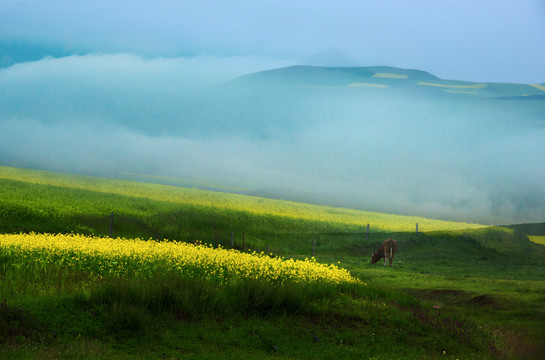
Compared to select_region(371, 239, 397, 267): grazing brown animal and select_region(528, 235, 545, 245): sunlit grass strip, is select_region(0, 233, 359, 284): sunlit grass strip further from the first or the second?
select_region(528, 235, 545, 245): sunlit grass strip

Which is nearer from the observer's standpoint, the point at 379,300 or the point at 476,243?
the point at 379,300

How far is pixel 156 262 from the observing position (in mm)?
20688

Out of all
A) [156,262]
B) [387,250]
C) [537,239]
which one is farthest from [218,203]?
[156,262]

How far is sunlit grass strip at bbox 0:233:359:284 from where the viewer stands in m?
19.2

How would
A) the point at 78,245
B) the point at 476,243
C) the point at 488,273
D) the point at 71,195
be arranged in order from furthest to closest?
the point at 71,195 < the point at 476,243 < the point at 488,273 < the point at 78,245

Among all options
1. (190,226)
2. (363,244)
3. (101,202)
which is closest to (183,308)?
(190,226)

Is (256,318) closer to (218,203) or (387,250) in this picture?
(387,250)

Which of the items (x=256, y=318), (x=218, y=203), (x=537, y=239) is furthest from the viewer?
(x=218, y=203)

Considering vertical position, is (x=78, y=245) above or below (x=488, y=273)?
above

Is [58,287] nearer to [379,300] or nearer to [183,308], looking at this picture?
[183,308]

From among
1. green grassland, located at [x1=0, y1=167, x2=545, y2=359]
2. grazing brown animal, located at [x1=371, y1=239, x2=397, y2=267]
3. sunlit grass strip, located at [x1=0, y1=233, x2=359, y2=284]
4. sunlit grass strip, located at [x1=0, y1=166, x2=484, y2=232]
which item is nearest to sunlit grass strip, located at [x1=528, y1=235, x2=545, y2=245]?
sunlit grass strip, located at [x1=0, y1=166, x2=484, y2=232]

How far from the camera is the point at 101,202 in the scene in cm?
5166

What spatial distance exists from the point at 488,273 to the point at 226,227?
2268 centimetres

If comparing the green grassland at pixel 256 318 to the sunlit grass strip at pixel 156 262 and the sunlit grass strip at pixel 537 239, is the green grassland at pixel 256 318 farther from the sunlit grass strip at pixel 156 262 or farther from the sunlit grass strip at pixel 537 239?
the sunlit grass strip at pixel 537 239
